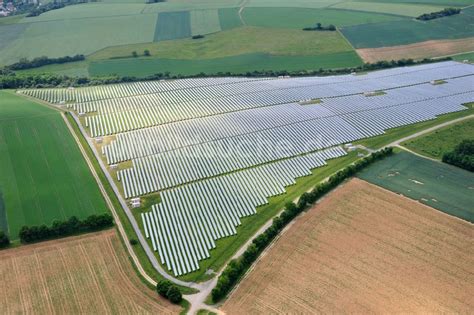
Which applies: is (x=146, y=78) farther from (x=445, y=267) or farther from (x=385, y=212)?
(x=445, y=267)

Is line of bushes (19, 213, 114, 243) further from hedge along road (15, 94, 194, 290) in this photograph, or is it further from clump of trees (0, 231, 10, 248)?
hedge along road (15, 94, 194, 290)

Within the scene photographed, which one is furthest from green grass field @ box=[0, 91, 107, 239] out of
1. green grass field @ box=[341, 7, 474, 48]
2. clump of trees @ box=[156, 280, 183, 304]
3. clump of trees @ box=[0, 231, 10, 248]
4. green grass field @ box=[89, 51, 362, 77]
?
green grass field @ box=[341, 7, 474, 48]

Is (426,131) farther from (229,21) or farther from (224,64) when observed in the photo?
(229,21)

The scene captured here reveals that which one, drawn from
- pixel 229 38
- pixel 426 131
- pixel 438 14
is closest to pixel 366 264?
pixel 426 131

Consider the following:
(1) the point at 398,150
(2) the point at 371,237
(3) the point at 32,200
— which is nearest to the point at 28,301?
(3) the point at 32,200

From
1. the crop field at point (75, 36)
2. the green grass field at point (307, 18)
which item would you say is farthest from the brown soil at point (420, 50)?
the crop field at point (75, 36)

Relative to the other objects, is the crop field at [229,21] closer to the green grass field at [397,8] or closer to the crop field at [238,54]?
the crop field at [238,54]
